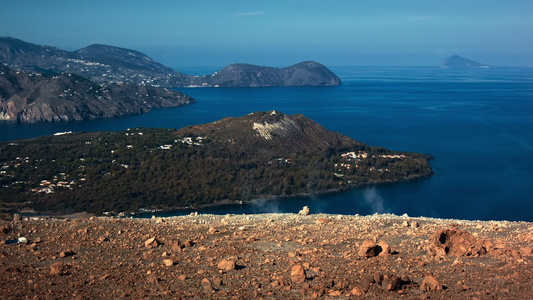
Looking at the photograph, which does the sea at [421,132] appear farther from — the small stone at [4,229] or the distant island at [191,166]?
the small stone at [4,229]

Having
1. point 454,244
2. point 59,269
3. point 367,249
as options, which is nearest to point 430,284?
point 367,249

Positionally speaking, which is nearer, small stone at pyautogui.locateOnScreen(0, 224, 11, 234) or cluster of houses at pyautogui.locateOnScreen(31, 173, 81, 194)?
small stone at pyautogui.locateOnScreen(0, 224, 11, 234)

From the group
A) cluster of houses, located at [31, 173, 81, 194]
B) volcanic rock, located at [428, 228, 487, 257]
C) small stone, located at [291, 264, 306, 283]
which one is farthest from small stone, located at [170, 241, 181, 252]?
cluster of houses, located at [31, 173, 81, 194]

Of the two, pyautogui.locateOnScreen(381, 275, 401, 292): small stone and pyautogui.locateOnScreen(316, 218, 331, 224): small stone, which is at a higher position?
pyautogui.locateOnScreen(381, 275, 401, 292): small stone

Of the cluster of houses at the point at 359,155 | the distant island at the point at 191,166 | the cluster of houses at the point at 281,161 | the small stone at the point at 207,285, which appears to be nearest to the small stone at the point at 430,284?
the small stone at the point at 207,285

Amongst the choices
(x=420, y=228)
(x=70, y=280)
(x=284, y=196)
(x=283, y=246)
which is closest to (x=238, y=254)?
(x=283, y=246)

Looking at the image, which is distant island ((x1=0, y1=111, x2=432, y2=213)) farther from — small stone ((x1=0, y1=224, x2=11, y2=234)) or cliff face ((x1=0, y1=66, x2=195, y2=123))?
cliff face ((x1=0, y1=66, x2=195, y2=123))

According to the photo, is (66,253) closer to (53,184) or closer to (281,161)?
(53,184)
